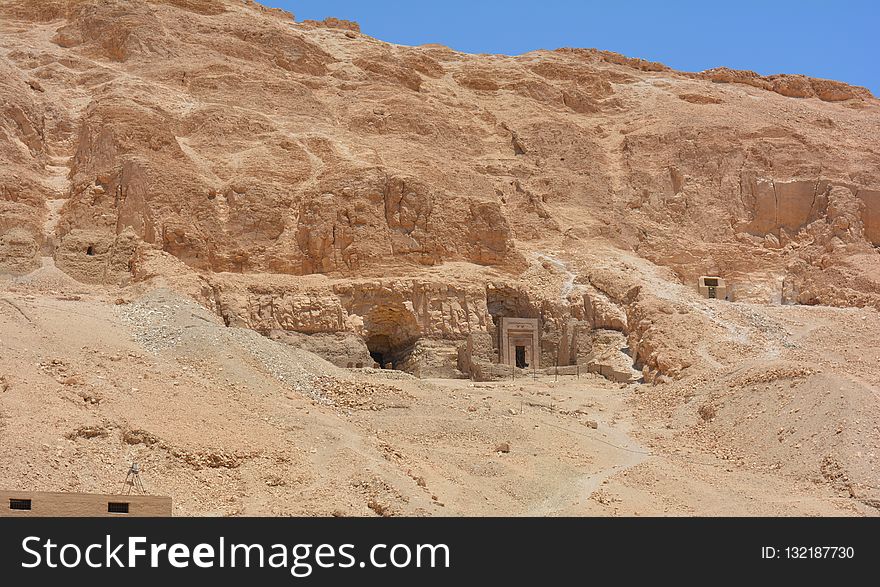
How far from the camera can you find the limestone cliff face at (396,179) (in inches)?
1308

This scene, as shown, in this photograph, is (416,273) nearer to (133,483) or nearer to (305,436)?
(305,436)

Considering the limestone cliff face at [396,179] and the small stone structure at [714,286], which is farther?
the small stone structure at [714,286]

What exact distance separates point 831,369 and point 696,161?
25.3 meters

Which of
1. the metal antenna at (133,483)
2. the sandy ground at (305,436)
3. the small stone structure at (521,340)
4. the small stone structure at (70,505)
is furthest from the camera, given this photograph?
the small stone structure at (521,340)

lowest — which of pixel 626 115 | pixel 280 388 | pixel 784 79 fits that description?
pixel 280 388

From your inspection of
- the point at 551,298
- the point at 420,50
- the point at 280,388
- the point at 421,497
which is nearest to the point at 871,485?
the point at 421,497

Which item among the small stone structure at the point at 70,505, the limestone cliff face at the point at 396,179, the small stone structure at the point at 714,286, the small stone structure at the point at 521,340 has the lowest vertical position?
the small stone structure at the point at 70,505

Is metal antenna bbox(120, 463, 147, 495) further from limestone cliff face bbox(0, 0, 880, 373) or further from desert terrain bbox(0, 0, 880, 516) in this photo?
→ limestone cliff face bbox(0, 0, 880, 373)

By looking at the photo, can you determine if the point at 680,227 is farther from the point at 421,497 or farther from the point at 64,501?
the point at 64,501

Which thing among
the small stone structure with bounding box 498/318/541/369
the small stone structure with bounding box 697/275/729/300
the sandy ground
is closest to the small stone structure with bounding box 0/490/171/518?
the sandy ground

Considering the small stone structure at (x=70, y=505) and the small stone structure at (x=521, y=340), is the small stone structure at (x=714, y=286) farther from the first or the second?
the small stone structure at (x=70, y=505)

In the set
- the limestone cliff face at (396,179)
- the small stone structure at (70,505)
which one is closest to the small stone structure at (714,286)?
the limestone cliff face at (396,179)

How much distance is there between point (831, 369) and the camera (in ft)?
77.9

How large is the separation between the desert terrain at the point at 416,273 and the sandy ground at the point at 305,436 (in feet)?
0.30
